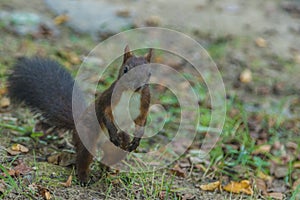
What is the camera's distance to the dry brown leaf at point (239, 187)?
9.90ft

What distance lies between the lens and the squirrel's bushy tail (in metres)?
2.91

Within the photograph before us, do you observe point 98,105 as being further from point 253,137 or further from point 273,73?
point 273,73

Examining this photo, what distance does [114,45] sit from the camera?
4.90m

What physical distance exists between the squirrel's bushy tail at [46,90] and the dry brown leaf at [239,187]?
0.90 m

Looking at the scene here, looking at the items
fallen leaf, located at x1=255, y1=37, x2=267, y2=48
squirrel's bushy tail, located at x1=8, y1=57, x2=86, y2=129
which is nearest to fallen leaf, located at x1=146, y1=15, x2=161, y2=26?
fallen leaf, located at x1=255, y1=37, x2=267, y2=48

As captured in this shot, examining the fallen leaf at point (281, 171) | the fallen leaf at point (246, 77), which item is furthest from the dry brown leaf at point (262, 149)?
the fallen leaf at point (246, 77)

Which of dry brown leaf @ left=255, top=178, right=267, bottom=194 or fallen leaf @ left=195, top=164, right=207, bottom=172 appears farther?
fallen leaf @ left=195, top=164, right=207, bottom=172

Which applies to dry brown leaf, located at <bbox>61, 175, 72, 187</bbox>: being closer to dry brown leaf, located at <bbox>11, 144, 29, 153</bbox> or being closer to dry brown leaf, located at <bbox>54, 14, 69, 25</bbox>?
dry brown leaf, located at <bbox>11, 144, 29, 153</bbox>

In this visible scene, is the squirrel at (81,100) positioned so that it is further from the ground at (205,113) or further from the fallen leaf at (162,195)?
the fallen leaf at (162,195)

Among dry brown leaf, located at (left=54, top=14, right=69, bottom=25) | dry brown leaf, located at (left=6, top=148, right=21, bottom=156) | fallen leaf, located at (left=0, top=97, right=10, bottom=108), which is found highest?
dry brown leaf, located at (left=54, top=14, right=69, bottom=25)

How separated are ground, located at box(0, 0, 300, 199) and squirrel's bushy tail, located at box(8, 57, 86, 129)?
171 millimetres

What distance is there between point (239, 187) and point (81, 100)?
981 mm

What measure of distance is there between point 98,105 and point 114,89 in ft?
0.42

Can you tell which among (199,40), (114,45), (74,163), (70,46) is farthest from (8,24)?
(74,163)
